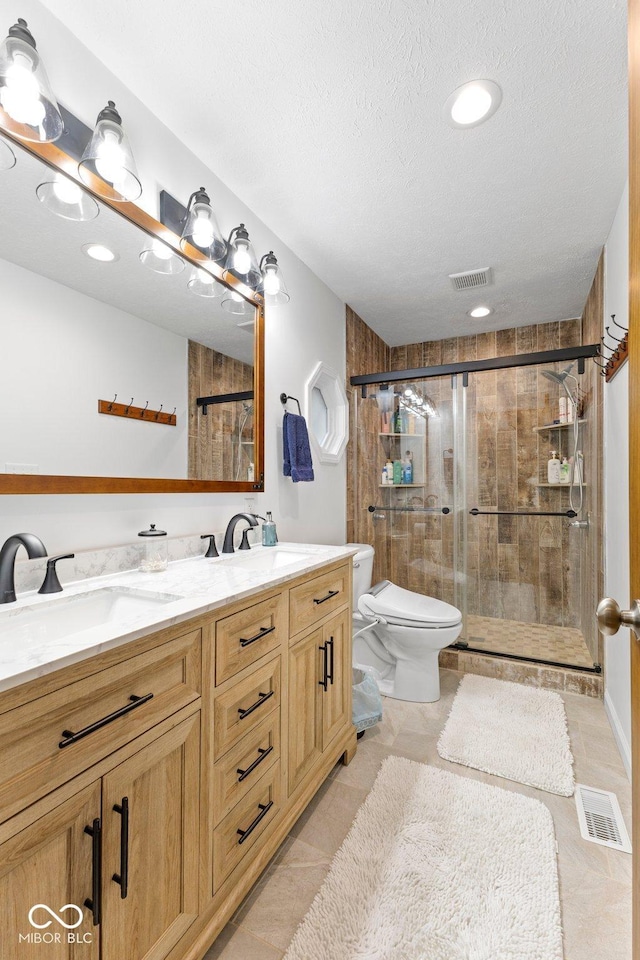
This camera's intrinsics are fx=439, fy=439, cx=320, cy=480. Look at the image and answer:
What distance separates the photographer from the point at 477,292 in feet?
9.54

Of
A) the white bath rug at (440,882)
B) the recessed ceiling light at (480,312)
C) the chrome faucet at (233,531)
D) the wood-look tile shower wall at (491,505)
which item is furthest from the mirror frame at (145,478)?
the recessed ceiling light at (480,312)

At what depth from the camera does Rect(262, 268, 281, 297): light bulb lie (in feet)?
6.49

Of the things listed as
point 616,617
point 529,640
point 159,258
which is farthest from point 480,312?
point 616,617

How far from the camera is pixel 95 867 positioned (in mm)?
768

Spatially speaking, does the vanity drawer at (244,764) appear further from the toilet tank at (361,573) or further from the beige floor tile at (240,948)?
the toilet tank at (361,573)

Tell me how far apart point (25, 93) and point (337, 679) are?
2021 millimetres

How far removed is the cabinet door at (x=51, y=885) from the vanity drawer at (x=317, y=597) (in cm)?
75

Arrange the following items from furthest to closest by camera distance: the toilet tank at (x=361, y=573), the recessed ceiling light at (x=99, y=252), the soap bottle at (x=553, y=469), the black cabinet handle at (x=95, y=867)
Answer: the soap bottle at (x=553, y=469), the toilet tank at (x=361, y=573), the recessed ceiling light at (x=99, y=252), the black cabinet handle at (x=95, y=867)

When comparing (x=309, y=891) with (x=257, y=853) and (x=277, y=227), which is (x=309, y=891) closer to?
(x=257, y=853)

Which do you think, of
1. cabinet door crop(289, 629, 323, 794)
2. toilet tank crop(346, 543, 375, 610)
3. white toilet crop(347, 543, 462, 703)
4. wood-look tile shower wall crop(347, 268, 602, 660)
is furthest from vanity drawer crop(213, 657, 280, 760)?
wood-look tile shower wall crop(347, 268, 602, 660)

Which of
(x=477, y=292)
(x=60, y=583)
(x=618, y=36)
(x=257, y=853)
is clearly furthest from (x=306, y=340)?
(x=257, y=853)

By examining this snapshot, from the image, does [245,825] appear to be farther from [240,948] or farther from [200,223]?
[200,223]

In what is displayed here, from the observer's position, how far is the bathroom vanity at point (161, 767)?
0.69 meters

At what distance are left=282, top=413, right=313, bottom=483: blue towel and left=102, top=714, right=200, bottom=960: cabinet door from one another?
135cm
